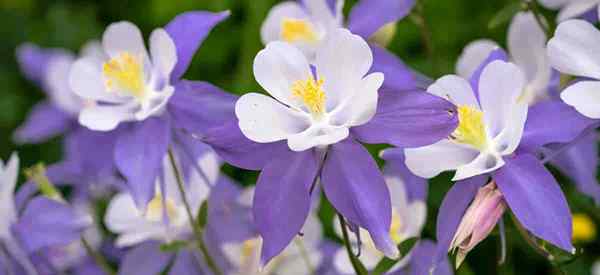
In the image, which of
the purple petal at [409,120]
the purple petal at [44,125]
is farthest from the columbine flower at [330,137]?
the purple petal at [44,125]

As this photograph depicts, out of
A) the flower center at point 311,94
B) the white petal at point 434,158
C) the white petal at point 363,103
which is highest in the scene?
the white petal at point 363,103

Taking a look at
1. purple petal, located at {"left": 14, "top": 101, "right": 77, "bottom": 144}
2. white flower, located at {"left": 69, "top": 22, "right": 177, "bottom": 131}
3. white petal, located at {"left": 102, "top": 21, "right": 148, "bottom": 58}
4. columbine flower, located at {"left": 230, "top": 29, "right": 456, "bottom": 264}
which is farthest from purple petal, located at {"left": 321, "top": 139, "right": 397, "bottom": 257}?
purple petal, located at {"left": 14, "top": 101, "right": 77, "bottom": 144}

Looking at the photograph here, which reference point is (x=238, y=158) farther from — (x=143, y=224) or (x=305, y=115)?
(x=143, y=224)

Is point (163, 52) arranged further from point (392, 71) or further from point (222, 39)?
point (222, 39)

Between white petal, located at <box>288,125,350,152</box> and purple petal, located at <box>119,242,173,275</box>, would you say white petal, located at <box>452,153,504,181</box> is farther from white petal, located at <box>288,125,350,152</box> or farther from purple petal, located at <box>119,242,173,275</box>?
purple petal, located at <box>119,242,173,275</box>

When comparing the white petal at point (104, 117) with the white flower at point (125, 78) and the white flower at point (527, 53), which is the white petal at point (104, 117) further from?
the white flower at point (527, 53)

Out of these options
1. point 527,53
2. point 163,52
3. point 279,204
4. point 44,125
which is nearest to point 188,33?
point 163,52

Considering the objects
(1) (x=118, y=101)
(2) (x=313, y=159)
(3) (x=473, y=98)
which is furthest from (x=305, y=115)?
(1) (x=118, y=101)
